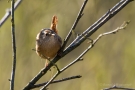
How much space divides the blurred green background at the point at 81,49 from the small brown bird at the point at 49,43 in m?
2.22

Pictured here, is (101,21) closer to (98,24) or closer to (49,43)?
(98,24)

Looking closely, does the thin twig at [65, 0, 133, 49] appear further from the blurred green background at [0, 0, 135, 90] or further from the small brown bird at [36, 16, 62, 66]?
the blurred green background at [0, 0, 135, 90]

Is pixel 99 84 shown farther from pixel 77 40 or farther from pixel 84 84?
pixel 77 40

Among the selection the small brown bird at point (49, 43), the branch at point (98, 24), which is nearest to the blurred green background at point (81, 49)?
the small brown bird at point (49, 43)

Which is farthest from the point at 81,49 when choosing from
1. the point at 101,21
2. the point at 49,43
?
the point at 101,21

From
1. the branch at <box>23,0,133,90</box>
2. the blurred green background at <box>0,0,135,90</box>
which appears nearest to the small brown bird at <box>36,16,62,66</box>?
the branch at <box>23,0,133,90</box>

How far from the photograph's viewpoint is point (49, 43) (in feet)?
4.81

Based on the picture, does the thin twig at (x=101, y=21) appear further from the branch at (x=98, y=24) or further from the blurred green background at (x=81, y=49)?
the blurred green background at (x=81, y=49)

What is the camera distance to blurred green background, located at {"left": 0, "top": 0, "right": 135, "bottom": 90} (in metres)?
3.80

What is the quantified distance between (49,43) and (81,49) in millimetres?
2947

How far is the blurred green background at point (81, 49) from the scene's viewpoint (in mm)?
3801

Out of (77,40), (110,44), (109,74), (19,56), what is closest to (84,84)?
(109,74)

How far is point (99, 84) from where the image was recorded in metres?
3.78

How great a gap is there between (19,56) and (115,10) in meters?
2.53
